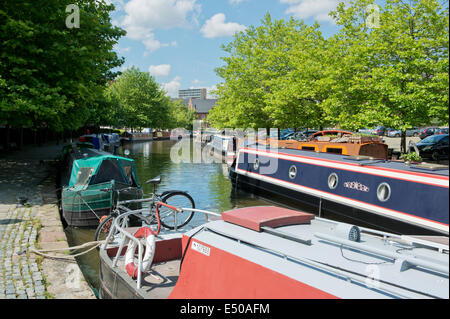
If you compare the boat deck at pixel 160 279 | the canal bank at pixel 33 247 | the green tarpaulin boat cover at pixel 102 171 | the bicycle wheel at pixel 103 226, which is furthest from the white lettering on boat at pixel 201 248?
the green tarpaulin boat cover at pixel 102 171

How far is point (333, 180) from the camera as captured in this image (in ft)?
39.2

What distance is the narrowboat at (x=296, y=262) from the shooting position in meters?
2.95

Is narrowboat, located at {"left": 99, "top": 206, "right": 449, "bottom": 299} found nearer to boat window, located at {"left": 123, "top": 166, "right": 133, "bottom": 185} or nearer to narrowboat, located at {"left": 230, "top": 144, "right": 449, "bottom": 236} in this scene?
narrowboat, located at {"left": 230, "top": 144, "right": 449, "bottom": 236}

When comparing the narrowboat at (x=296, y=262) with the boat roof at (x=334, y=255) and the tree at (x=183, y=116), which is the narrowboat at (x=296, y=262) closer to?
the boat roof at (x=334, y=255)

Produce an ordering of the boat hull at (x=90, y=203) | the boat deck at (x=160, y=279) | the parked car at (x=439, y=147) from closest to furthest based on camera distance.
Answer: the parked car at (x=439, y=147)
the boat deck at (x=160, y=279)
the boat hull at (x=90, y=203)

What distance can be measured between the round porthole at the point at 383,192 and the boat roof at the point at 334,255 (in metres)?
5.55

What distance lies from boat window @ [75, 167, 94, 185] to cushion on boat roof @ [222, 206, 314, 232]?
891cm

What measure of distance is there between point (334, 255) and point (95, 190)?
9.49 meters

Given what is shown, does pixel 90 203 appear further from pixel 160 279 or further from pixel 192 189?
pixel 192 189

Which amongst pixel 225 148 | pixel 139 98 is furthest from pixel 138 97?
pixel 225 148

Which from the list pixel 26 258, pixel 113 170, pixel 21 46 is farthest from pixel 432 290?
pixel 21 46

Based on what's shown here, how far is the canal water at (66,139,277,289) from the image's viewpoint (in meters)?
9.46

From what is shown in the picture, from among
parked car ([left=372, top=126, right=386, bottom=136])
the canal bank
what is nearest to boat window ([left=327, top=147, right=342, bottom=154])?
parked car ([left=372, top=126, right=386, bottom=136])

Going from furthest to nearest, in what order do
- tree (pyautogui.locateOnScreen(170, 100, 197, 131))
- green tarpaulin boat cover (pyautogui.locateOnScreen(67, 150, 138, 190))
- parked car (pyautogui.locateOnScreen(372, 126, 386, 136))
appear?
tree (pyautogui.locateOnScreen(170, 100, 197, 131)), parked car (pyautogui.locateOnScreen(372, 126, 386, 136)), green tarpaulin boat cover (pyautogui.locateOnScreen(67, 150, 138, 190))
